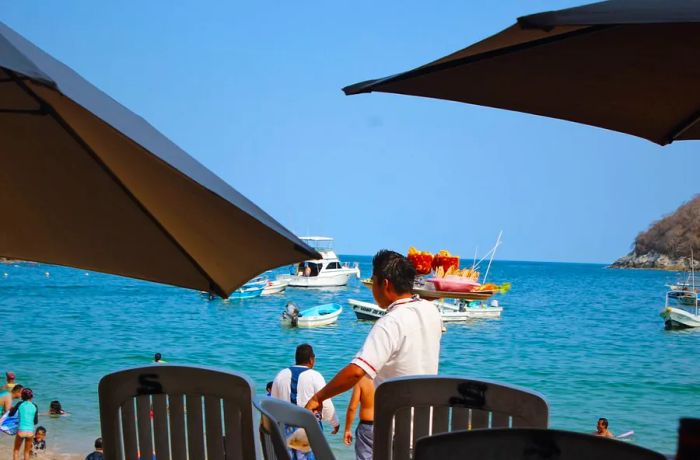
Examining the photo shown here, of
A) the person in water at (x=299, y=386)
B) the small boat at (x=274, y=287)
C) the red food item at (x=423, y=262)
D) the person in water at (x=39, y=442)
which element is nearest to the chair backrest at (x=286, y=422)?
the red food item at (x=423, y=262)

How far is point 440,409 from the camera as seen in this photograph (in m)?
2.33

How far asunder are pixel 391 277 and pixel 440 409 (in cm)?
108

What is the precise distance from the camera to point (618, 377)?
89.2 ft

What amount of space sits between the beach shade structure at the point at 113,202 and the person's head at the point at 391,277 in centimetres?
62

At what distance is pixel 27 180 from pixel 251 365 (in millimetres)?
24734

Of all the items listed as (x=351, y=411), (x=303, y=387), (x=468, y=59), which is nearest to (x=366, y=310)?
(x=303, y=387)

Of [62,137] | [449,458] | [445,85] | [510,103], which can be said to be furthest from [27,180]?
[449,458]

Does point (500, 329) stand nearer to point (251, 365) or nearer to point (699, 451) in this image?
point (251, 365)

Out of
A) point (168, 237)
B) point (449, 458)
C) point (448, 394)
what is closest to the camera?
point (449, 458)

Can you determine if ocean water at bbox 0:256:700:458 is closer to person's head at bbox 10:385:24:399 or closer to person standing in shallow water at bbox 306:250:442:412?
person's head at bbox 10:385:24:399

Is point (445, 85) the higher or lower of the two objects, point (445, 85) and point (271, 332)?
the higher

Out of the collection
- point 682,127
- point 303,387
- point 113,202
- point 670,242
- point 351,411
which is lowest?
point 303,387

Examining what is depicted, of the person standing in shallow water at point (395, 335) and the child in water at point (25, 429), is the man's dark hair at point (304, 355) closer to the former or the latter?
the person standing in shallow water at point (395, 335)

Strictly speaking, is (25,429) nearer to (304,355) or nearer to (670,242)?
(304,355)
